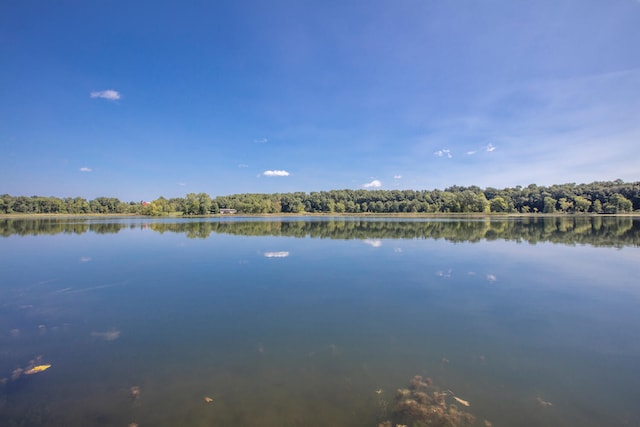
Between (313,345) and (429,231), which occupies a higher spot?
(429,231)

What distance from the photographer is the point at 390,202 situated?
119 m

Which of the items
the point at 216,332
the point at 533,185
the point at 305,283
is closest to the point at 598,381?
the point at 216,332

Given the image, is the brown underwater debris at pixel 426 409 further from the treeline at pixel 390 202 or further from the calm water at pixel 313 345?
the treeline at pixel 390 202

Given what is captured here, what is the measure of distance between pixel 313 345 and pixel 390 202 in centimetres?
11665

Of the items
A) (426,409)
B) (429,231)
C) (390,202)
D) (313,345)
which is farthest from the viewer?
(390,202)

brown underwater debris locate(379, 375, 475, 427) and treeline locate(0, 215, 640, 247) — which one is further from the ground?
treeline locate(0, 215, 640, 247)

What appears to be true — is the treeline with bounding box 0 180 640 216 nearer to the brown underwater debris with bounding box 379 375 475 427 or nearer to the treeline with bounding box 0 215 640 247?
the treeline with bounding box 0 215 640 247

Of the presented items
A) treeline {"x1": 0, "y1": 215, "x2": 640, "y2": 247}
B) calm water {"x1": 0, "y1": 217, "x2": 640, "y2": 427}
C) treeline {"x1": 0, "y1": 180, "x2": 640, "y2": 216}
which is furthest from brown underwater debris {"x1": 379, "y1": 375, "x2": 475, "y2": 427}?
treeline {"x1": 0, "y1": 180, "x2": 640, "y2": 216}

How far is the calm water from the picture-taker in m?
4.09

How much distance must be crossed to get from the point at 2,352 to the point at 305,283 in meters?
7.49

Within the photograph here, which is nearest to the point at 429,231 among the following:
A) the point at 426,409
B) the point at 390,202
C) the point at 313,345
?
the point at 313,345

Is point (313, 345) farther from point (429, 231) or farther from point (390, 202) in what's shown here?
point (390, 202)

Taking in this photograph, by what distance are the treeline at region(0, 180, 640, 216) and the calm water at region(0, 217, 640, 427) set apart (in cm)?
9778

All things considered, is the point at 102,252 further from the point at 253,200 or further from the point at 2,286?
the point at 253,200
